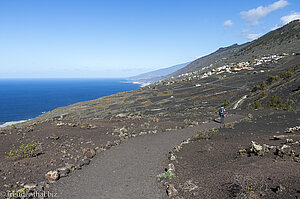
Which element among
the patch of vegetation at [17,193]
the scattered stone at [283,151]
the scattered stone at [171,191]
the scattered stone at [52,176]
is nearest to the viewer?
the patch of vegetation at [17,193]

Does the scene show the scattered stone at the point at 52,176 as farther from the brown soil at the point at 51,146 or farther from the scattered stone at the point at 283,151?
the scattered stone at the point at 283,151

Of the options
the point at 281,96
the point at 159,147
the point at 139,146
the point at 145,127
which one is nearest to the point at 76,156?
the point at 139,146

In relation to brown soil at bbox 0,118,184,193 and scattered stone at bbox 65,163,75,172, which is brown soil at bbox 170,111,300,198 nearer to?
scattered stone at bbox 65,163,75,172

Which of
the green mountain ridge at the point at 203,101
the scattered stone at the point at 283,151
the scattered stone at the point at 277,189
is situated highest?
the scattered stone at the point at 277,189

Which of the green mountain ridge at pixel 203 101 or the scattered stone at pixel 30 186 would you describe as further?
the green mountain ridge at pixel 203 101

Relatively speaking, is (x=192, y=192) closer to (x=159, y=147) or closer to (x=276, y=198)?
(x=276, y=198)

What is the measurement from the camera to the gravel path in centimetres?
648

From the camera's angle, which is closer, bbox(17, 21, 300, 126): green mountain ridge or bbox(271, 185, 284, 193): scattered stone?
bbox(271, 185, 284, 193): scattered stone

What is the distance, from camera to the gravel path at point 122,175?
648 centimetres

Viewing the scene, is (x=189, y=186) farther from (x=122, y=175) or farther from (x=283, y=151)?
(x=283, y=151)

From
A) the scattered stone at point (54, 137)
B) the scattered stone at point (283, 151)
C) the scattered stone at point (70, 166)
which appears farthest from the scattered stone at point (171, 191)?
the scattered stone at point (54, 137)

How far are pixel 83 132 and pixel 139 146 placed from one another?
523 centimetres

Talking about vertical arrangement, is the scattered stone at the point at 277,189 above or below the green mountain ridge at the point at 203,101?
above

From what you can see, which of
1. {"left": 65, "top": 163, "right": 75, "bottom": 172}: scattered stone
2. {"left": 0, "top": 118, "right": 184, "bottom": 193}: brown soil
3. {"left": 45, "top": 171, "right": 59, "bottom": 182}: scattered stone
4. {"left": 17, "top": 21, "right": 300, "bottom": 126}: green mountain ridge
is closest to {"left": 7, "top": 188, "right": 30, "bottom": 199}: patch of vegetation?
{"left": 0, "top": 118, "right": 184, "bottom": 193}: brown soil
